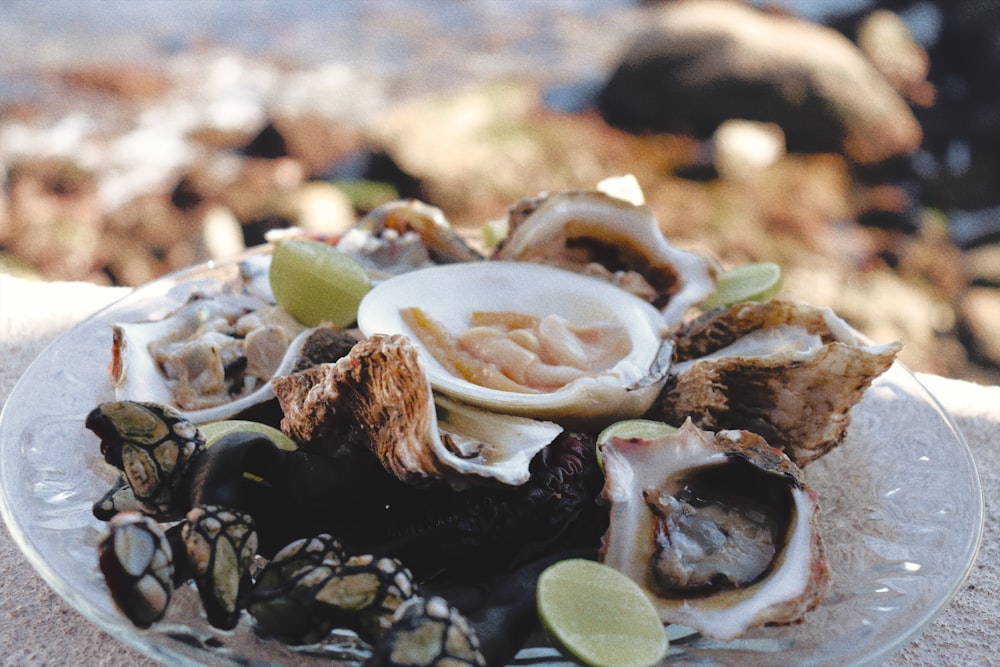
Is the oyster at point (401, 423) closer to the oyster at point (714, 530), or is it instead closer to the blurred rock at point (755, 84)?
the oyster at point (714, 530)

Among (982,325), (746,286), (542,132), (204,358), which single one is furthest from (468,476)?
(542,132)

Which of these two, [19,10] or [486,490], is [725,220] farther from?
[19,10]

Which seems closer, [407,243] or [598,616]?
[598,616]

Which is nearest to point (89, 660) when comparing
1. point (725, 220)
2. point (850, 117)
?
point (725, 220)

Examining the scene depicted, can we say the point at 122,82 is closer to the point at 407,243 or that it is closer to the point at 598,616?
the point at 407,243

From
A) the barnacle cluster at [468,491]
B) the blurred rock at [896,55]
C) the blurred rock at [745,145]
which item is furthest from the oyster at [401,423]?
the blurred rock at [896,55]

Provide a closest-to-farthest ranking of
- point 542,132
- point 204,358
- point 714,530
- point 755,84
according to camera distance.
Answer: point 714,530, point 204,358, point 755,84, point 542,132

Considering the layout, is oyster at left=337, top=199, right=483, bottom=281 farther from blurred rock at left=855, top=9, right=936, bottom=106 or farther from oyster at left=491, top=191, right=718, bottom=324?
blurred rock at left=855, top=9, right=936, bottom=106
